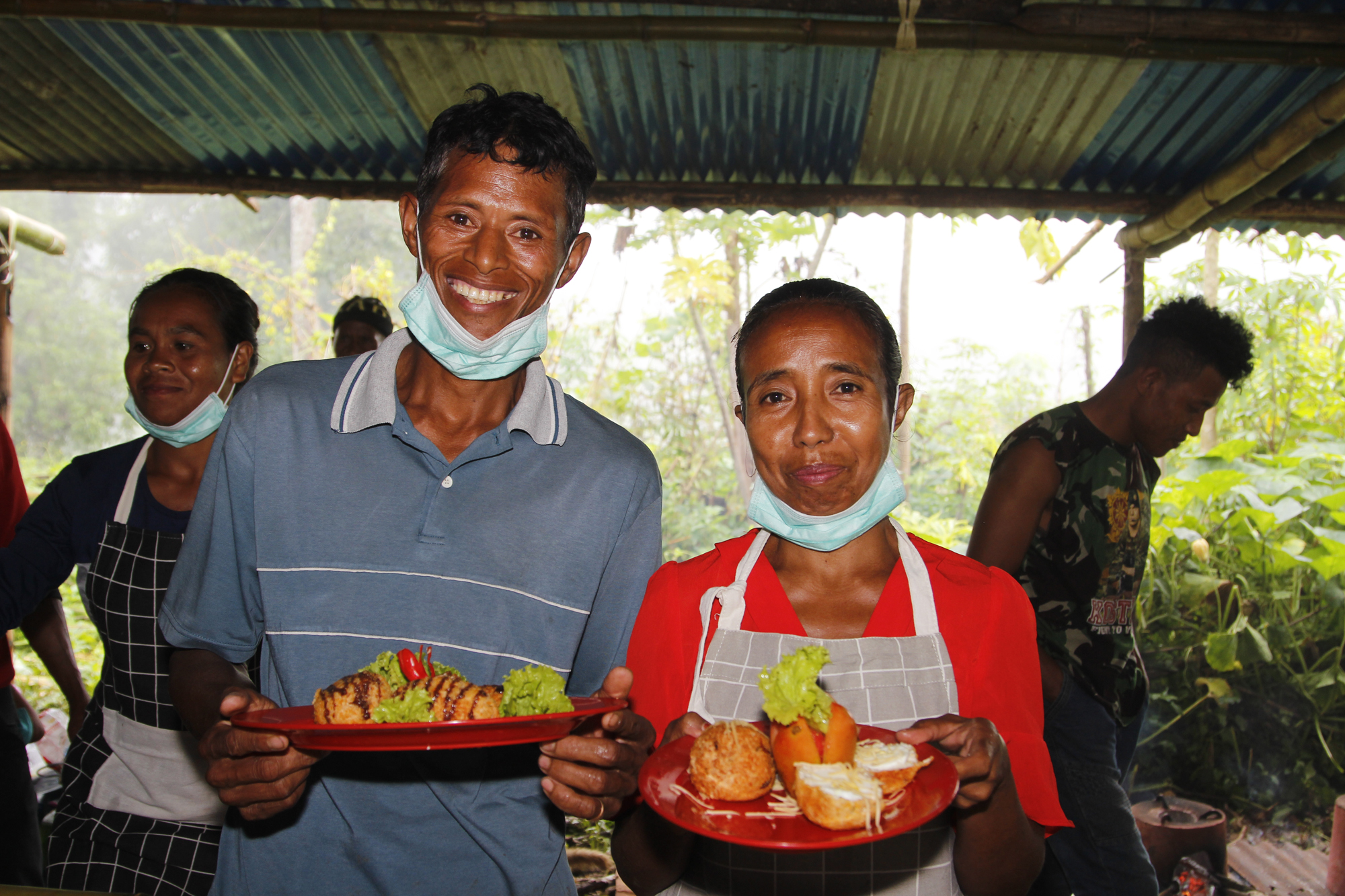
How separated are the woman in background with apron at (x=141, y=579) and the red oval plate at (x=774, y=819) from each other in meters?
1.93

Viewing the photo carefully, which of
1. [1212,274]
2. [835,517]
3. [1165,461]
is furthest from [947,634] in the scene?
[1212,274]

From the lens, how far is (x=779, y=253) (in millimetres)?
11828

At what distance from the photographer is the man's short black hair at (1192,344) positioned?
4266 millimetres

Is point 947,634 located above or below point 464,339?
below

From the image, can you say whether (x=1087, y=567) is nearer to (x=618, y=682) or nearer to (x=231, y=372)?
(x=618, y=682)

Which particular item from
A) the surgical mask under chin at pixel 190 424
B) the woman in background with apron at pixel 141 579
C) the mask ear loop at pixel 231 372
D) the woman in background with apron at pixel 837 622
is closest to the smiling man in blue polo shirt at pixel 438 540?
the woman in background with apron at pixel 837 622

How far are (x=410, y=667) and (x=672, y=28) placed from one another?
3214mm

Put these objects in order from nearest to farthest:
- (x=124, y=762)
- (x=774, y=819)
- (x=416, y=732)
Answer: (x=416, y=732) < (x=774, y=819) < (x=124, y=762)

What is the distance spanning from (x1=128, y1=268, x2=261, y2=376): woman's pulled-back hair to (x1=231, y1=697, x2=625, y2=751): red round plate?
242 cm

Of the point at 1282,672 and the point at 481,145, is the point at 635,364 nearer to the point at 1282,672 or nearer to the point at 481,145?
the point at 1282,672

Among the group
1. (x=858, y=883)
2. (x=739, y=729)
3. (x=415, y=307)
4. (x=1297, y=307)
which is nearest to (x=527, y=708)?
(x=739, y=729)

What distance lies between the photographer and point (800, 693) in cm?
167

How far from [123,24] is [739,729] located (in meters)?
4.62

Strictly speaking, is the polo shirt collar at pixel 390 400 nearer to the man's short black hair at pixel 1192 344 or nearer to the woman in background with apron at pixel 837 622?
the woman in background with apron at pixel 837 622
